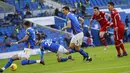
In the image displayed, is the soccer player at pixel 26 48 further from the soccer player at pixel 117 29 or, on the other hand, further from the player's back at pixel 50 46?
the soccer player at pixel 117 29

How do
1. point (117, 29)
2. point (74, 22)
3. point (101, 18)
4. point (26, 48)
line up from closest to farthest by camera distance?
point (26, 48) < point (74, 22) < point (117, 29) < point (101, 18)

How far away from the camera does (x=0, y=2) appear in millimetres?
Answer: 44406

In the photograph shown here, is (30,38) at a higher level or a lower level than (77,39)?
higher

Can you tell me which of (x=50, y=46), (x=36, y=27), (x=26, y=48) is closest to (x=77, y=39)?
(x=50, y=46)

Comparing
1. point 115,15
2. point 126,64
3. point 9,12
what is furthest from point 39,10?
point 126,64

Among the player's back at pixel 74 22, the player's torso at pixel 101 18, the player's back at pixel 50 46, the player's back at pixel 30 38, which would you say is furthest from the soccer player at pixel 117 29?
the player's torso at pixel 101 18

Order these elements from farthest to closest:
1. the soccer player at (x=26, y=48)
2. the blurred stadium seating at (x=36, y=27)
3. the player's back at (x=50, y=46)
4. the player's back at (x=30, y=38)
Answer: the blurred stadium seating at (x=36, y=27), the player's back at (x=50, y=46), the player's back at (x=30, y=38), the soccer player at (x=26, y=48)

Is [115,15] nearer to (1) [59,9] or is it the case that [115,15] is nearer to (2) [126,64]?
(2) [126,64]

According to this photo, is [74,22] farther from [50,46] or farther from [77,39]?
[50,46]

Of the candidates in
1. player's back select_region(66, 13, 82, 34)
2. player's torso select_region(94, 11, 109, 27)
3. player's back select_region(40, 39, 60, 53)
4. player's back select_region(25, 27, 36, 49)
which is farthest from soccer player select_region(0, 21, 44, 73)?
player's torso select_region(94, 11, 109, 27)

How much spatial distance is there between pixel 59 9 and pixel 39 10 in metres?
3.37

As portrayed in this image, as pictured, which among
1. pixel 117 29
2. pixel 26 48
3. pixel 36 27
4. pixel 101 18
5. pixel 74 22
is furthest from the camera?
pixel 36 27

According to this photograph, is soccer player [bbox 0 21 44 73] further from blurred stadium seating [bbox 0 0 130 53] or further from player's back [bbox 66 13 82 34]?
blurred stadium seating [bbox 0 0 130 53]

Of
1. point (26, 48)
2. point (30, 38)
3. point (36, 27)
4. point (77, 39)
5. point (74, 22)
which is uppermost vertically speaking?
point (74, 22)
